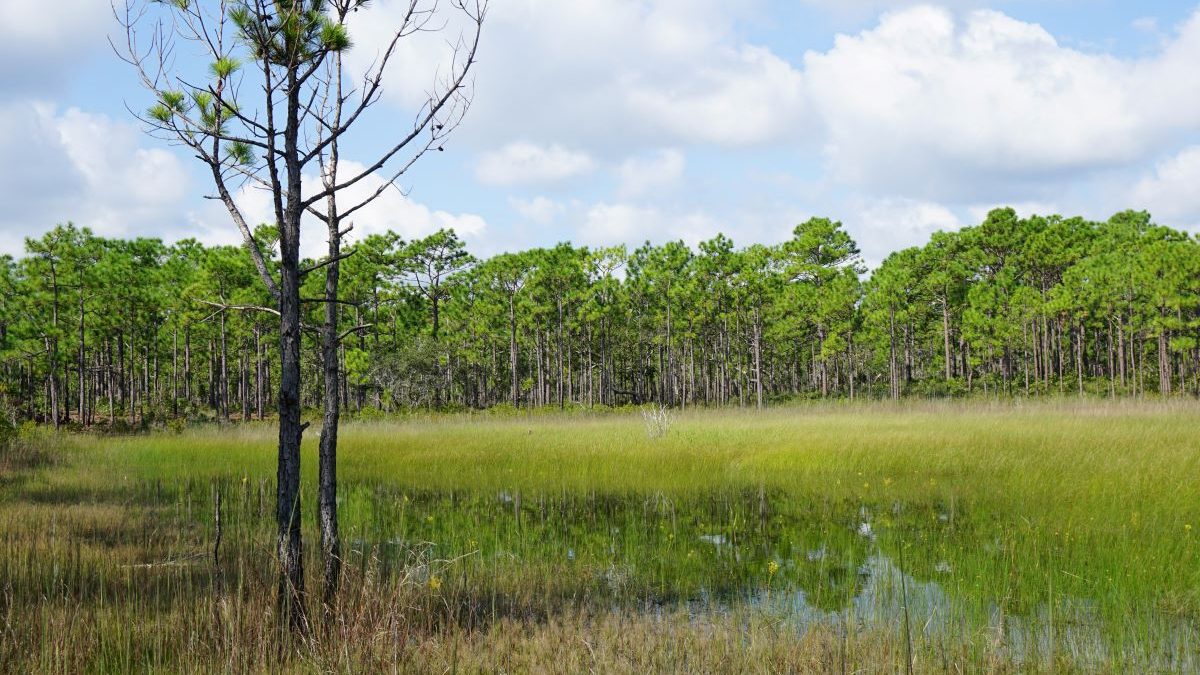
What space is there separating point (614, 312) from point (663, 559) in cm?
3796

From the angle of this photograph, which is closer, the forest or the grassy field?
the grassy field

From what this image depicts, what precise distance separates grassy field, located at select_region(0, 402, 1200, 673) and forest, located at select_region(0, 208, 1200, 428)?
23971mm

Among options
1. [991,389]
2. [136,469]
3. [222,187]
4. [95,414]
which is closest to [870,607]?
[222,187]

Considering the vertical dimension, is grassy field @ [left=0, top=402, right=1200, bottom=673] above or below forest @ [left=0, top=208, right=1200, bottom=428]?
below

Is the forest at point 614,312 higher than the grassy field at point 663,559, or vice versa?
the forest at point 614,312

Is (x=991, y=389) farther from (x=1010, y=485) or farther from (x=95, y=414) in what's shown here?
(x=95, y=414)

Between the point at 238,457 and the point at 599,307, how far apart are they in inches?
1125

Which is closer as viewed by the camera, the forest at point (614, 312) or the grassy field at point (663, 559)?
the grassy field at point (663, 559)

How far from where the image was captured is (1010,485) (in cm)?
1012

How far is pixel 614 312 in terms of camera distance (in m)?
44.7

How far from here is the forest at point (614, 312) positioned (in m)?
35.2

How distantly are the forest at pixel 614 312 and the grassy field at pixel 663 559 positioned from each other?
78.6 feet

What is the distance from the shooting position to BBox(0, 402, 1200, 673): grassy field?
434 cm

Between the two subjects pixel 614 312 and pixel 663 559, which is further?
pixel 614 312
